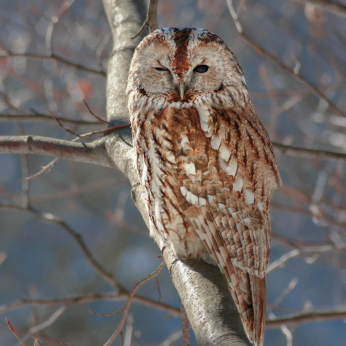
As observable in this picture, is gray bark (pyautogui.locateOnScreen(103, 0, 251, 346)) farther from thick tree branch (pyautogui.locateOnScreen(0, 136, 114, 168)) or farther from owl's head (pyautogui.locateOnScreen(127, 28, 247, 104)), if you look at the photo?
owl's head (pyautogui.locateOnScreen(127, 28, 247, 104))

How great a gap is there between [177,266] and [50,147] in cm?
99

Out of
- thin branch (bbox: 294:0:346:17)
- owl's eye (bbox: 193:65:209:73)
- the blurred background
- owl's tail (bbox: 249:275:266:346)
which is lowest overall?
owl's tail (bbox: 249:275:266:346)

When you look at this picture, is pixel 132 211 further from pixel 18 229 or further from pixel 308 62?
pixel 308 62

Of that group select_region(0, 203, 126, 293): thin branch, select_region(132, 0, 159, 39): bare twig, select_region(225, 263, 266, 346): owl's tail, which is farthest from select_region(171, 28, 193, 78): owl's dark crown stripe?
select_region(0, 203, 126, 293): thin branch

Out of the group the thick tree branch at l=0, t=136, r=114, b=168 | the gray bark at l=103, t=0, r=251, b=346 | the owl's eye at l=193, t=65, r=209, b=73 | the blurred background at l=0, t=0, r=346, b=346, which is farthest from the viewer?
the blurred background at l=0, t=0, r=346, b=346

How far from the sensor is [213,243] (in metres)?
2.14

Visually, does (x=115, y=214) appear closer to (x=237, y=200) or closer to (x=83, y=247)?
(x=83, y=247)

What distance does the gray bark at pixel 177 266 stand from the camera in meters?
1.58

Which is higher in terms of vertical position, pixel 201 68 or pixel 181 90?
pixel 201 68

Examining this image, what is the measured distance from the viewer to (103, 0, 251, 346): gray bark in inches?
62.3

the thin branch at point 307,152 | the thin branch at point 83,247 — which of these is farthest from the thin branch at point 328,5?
the thin branch at point 83,247

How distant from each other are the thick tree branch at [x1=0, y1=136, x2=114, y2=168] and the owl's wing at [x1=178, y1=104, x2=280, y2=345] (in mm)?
717

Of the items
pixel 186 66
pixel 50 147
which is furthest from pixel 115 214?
pixel 186 66

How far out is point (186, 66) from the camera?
2123 mm
